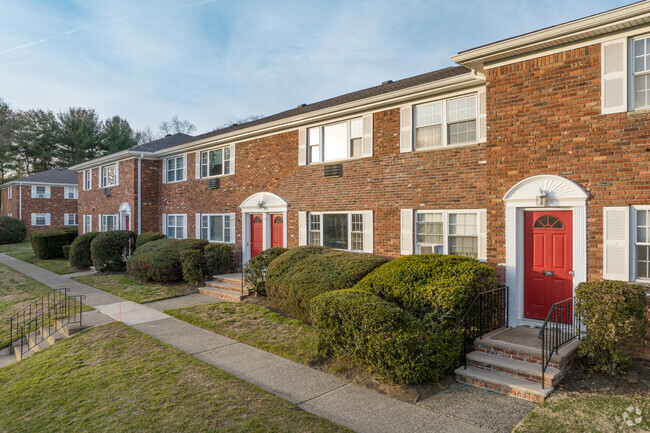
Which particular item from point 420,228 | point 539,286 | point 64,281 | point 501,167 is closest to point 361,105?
point 420,228

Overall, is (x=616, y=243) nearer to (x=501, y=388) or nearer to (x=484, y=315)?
(x=484, y=315)

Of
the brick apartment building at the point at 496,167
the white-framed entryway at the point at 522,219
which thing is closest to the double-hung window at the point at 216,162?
the brick apartment building at the point at 496,167

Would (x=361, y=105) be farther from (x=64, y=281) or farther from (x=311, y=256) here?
(x=64, y=281)

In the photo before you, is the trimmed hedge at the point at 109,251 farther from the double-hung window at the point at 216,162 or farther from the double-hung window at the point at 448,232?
the double-hung window at the point at 448,232

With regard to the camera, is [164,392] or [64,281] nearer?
[164,392]

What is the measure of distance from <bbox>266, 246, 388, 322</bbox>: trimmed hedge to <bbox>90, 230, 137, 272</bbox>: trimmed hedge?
11856 mm

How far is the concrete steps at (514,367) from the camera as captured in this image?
5.70m

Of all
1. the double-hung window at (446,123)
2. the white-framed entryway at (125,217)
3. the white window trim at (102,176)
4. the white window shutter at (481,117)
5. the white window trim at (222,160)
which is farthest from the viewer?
the white window trim at (102,176)

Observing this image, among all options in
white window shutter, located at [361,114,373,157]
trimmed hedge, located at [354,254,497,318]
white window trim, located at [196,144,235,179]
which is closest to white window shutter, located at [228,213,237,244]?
white window trim, located at [196,144,235,179]

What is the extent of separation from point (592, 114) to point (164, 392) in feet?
28.2

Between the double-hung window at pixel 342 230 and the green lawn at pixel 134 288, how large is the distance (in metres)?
4.94

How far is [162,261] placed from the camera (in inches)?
594

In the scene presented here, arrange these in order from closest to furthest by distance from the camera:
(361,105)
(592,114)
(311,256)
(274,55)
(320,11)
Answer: (592,114) → (311,256) → (361,105) → (320,11) → (274,55)

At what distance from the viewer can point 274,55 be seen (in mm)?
20125
